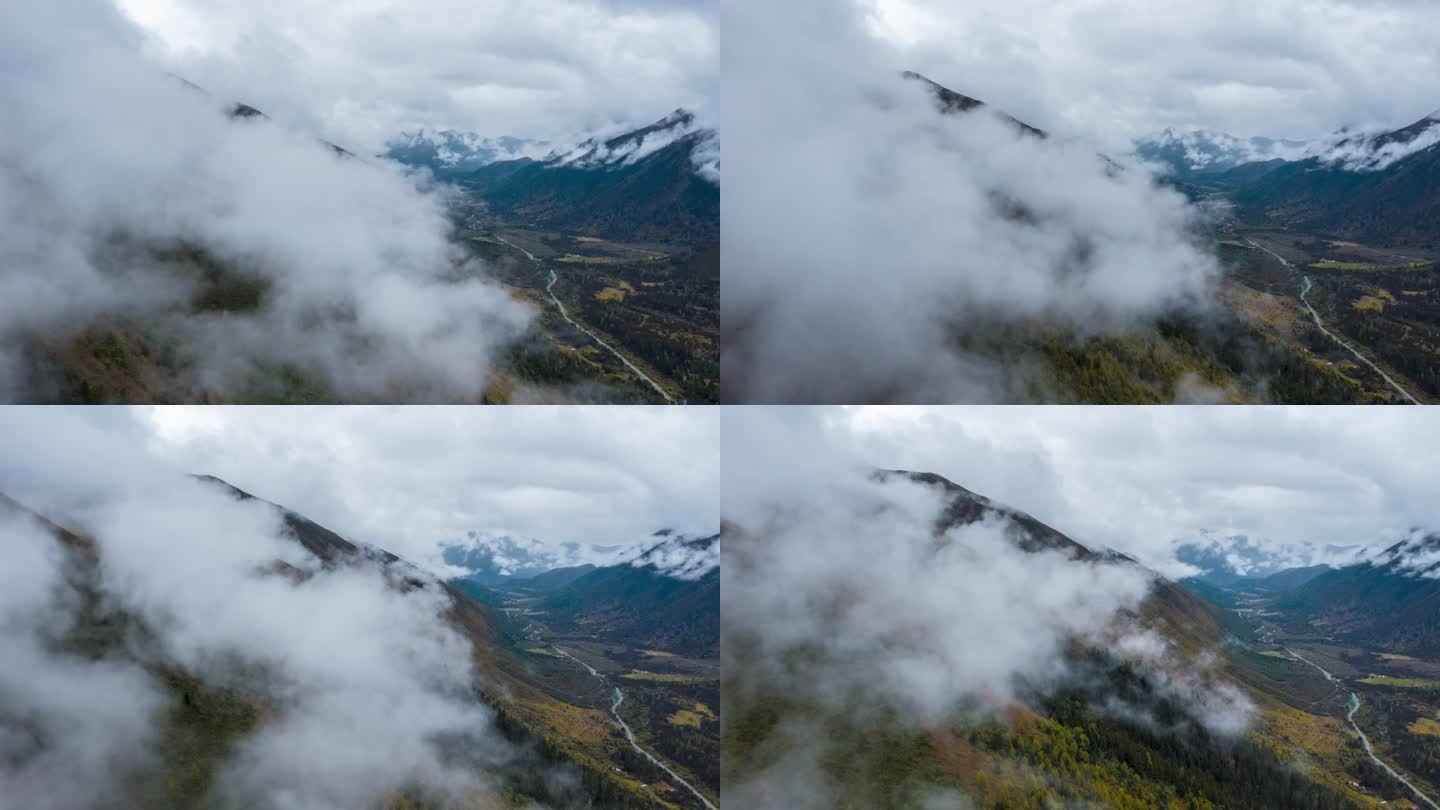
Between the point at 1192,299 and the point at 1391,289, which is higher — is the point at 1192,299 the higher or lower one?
the lower one

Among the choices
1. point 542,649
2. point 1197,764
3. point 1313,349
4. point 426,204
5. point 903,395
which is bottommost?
point 542,649

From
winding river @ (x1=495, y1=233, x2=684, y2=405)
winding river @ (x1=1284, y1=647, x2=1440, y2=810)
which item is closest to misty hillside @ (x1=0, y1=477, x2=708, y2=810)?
winding river @ (x1=495, y1=233, x2=684, y2=405)

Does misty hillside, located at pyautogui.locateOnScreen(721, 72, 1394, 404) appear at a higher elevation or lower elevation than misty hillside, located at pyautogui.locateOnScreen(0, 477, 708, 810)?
higher

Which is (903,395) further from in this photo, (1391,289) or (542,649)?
(1391,289)

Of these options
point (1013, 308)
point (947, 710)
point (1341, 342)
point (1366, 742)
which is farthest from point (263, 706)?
point (1366, 742)

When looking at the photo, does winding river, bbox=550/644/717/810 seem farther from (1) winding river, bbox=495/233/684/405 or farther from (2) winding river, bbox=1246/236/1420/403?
(2) winding river, bbox=1246/236/1420/403

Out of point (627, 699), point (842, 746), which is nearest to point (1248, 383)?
point (842, 746)
